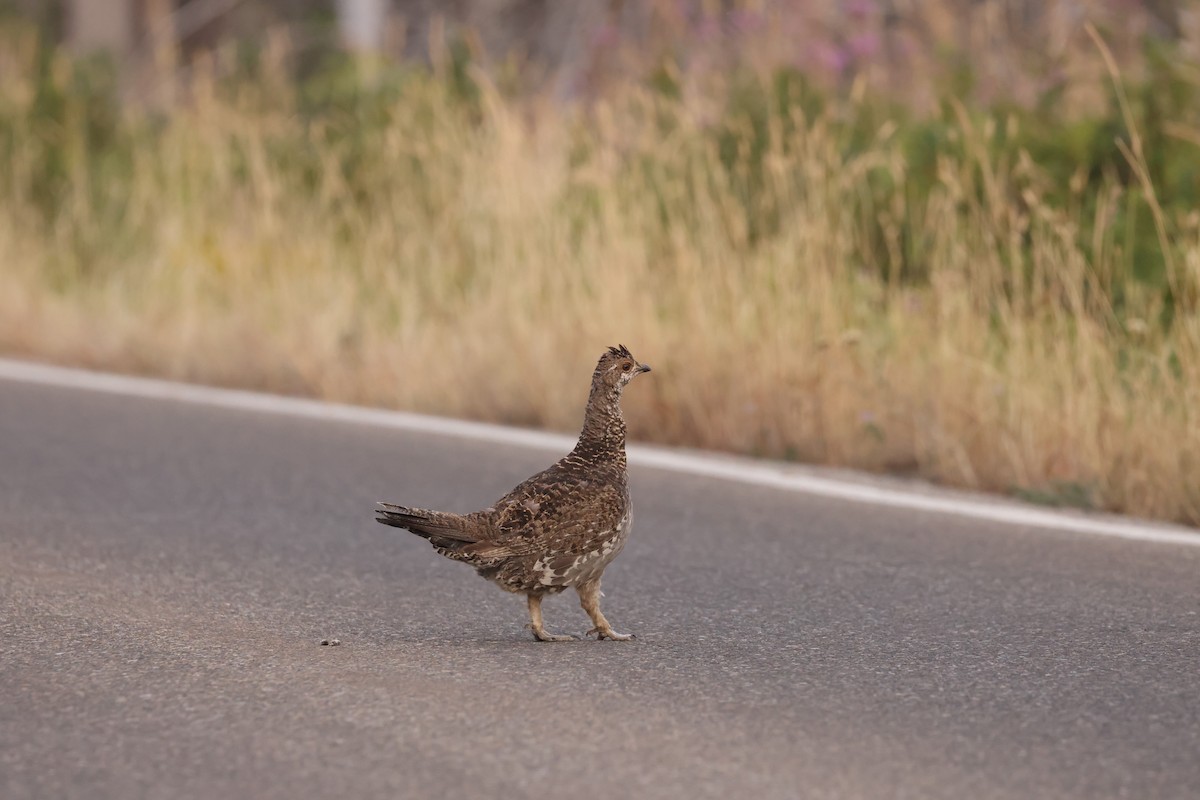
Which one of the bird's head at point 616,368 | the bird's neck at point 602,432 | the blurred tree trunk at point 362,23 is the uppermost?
the blurred tree trunk at point 362,23

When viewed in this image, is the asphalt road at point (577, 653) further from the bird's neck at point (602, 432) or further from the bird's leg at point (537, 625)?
the bird's neck at point (602, 432)

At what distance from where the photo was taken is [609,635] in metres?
5.80

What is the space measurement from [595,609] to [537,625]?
0.17m

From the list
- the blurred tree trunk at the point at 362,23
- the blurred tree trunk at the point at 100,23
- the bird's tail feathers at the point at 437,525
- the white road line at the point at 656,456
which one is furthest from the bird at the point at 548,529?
the blurred tree trunk at the point at 100,23

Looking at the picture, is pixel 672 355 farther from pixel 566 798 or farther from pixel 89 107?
pixel 89 107

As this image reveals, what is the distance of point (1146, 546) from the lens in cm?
707

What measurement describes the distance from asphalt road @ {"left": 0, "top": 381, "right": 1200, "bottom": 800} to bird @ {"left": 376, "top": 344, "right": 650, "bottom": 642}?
0.76 feet

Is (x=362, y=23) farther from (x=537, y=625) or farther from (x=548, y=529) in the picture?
(x=548, y=529)

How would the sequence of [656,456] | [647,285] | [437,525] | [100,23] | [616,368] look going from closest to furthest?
[437,525]
[616,368]
[656,456]
[647,285]
[100,23]

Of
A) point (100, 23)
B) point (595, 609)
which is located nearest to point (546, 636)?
point (595, 609)

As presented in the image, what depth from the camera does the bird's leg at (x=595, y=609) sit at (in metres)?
5.70

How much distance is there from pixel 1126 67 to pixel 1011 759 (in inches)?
343

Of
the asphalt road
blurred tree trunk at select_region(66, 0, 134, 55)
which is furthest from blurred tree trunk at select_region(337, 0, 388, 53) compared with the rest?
the asphalt road

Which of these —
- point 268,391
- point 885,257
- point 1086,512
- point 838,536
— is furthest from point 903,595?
point 268,391
